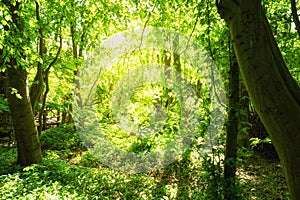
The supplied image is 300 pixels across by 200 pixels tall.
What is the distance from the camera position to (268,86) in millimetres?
1949

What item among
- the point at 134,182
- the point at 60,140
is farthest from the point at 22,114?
the point at 60,140

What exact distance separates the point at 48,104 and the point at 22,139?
3001mm

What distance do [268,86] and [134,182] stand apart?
4.08 meters

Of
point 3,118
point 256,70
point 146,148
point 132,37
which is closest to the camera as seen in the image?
point 256,70

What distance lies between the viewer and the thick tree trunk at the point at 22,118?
5.04 metres

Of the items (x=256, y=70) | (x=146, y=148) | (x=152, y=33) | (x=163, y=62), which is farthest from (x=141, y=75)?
(x=256, y=70)

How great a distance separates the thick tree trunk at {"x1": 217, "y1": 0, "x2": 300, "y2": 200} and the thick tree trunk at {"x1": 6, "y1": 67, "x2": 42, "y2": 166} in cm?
457

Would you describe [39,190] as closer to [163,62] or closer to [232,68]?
[232,68]

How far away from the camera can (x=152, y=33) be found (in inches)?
307

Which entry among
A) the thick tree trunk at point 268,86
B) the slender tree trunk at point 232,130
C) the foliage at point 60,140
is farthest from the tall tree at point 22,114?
the thick tree trunk at point 268,86

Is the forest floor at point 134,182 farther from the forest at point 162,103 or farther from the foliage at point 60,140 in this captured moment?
the foliage at point 60,140

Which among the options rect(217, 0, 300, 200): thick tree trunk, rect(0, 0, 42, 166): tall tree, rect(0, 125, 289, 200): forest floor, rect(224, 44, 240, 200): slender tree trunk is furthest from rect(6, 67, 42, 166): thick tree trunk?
rect(217, 0, 300, 200): thick tree trunk

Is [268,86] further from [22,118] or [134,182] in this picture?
[22,118]

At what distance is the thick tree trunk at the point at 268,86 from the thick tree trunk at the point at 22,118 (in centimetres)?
457
